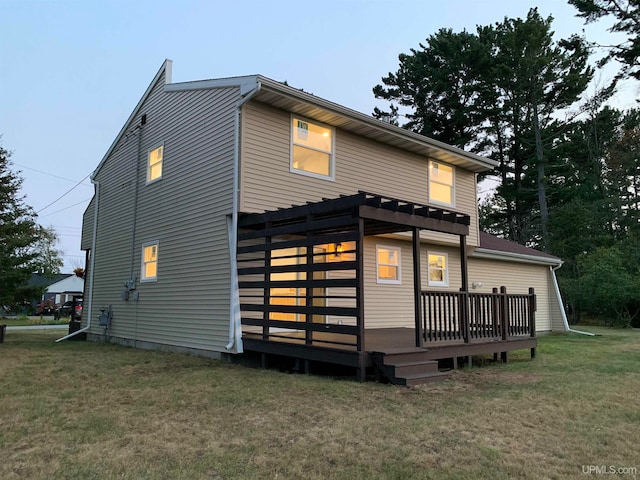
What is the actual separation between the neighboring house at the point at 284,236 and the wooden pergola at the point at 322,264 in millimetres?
28

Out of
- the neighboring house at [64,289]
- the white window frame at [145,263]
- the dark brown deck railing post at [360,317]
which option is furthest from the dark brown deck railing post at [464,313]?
the neighboring house at [64,289]

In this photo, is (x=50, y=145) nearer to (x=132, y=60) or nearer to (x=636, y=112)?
(x=132, y=60)

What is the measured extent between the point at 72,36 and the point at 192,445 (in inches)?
1479

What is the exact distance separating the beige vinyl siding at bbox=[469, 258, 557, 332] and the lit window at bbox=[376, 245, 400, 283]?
335cm

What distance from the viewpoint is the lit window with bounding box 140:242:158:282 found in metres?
10.9

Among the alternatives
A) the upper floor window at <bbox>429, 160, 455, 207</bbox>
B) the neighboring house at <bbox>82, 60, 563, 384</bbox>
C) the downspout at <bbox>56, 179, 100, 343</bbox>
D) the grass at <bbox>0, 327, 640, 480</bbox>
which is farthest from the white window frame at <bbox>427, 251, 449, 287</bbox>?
the downspout at <bbox>56, 179, 100, 343</bbox>

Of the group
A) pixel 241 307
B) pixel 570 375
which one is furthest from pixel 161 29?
pixel 570 375

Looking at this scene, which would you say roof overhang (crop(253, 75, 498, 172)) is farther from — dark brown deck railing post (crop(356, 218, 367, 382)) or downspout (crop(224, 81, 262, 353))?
dark brown deck railing post (crop(356, 218, 367, 382))

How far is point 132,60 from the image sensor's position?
4681 centimetres

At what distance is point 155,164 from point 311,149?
431 cm

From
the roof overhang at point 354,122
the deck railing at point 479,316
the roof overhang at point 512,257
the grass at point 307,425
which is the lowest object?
the grass at point 307,425

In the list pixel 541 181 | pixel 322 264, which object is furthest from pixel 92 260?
pixel 541 181

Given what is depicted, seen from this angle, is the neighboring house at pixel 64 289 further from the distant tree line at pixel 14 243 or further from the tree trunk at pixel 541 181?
the tree trunk at pixel 541 181

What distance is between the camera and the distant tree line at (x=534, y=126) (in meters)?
24.5
